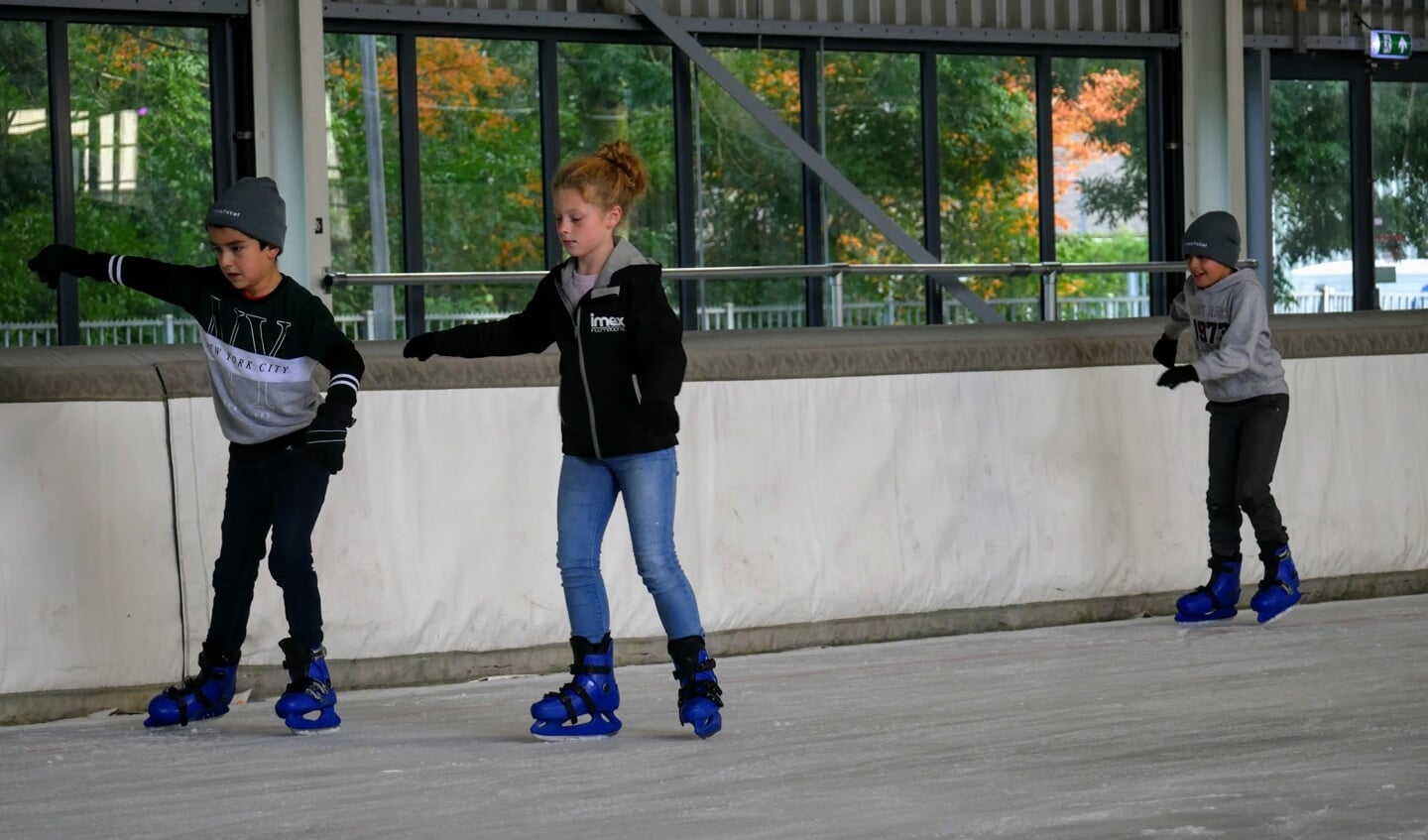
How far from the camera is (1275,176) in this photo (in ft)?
53.3

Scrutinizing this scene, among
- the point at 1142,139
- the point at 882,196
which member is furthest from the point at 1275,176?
the point at 882,196

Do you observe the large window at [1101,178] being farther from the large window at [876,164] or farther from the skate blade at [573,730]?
the skate blade at [573,730]

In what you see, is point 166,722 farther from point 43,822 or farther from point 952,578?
point 952,578

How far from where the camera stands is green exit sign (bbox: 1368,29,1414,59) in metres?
16.5

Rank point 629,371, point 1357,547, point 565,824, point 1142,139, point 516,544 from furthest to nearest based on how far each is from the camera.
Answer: point 1142,139 < point 1357,547 < point 516,544 < point 629,371 < point 565,824

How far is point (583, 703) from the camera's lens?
4496 mm

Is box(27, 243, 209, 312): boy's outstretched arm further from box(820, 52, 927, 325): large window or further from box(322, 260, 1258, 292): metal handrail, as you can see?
box(820, 52, 927, 325): large window

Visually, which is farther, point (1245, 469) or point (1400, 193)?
point (1400, 193)

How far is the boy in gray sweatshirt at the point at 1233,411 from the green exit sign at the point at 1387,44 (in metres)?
11.1

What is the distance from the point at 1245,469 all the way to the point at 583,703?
9.01 feet

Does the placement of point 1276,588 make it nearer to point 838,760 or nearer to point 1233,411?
point 1233,411

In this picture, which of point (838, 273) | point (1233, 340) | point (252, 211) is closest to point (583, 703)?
point (252, 211)

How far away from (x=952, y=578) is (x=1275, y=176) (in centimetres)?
1101

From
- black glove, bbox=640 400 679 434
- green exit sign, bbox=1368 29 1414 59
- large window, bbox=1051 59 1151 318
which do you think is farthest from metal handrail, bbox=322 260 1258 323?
green exit sign, bbox=1368 29 1414 59
